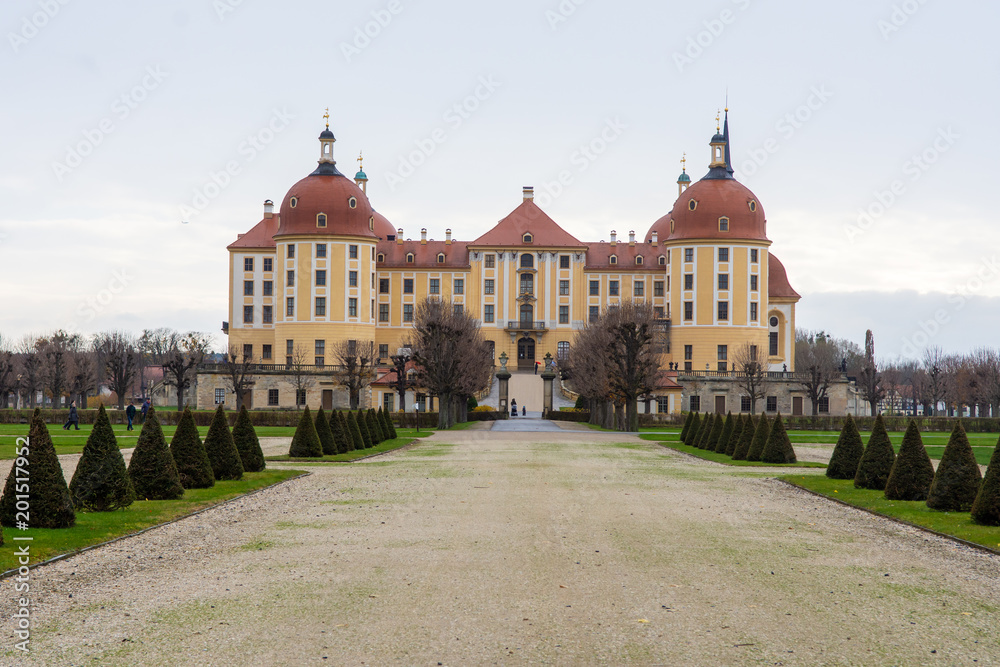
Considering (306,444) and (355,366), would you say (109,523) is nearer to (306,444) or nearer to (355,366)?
(306,444)

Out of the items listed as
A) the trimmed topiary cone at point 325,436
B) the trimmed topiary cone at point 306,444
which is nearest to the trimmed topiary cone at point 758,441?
the trimmed topiary cone at point 325,436

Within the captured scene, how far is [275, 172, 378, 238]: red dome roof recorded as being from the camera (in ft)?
285

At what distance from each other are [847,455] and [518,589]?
15.2m

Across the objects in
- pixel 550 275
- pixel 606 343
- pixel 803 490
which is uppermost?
pixel 550 275

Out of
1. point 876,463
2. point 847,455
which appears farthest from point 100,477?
point 847,455

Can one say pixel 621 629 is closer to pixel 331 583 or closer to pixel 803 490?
pixel 331 583

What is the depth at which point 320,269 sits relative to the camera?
286ft

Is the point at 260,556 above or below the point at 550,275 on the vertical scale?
below

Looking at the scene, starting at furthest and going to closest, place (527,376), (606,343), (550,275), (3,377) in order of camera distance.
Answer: (550,275) → (527,376) → (3,377) → (606,343)

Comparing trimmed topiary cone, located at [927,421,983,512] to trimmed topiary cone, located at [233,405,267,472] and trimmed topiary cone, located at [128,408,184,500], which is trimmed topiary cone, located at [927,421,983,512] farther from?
trimmed topiary cone, located at [233,405,267,472]

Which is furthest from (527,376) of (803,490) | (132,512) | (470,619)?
(470,619)

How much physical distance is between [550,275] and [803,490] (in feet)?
245

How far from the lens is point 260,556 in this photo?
1188cm

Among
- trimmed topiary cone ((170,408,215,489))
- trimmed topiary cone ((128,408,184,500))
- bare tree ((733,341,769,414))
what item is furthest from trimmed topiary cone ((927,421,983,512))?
bare tree ((733,341,769,414))
